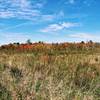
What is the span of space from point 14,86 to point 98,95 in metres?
2.41

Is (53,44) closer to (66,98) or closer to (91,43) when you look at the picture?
(91,43)

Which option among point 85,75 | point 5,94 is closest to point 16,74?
point 5,94

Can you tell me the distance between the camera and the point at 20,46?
2570cm

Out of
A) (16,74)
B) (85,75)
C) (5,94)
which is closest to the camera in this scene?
(5,94)

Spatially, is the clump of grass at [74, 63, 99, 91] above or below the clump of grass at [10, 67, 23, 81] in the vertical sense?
below

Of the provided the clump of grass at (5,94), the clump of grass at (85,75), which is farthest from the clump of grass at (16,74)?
the clump of grass at (85,75)

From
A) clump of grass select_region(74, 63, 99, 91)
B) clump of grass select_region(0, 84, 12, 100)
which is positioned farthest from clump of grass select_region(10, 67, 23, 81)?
clump of grass select_region(74, 63, 99, 91)

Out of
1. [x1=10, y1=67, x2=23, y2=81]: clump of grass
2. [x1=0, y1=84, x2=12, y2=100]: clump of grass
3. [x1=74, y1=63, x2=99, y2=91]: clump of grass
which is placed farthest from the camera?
[x1=74, y1=63, x2=99, y2=91]: clump of grass

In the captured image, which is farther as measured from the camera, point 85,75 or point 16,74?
point 85,75

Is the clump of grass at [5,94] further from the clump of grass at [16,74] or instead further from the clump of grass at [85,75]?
the clump of grass at [85,75]

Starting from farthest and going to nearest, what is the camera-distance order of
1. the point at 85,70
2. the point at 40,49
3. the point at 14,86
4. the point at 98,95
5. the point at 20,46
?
the point at 20,46 < the point at 40,49 < the point at 85,70 < the point at 98,95 < the point at 14,86

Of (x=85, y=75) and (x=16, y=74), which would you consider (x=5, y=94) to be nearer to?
(x=16, y=74)

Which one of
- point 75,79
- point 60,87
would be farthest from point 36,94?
point 75,79

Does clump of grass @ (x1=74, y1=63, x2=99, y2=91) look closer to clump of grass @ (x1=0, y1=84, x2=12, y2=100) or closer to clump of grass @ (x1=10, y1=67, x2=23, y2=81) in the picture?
clump of grass @ (x1=10, y1=67, x2=23, y2=81)
